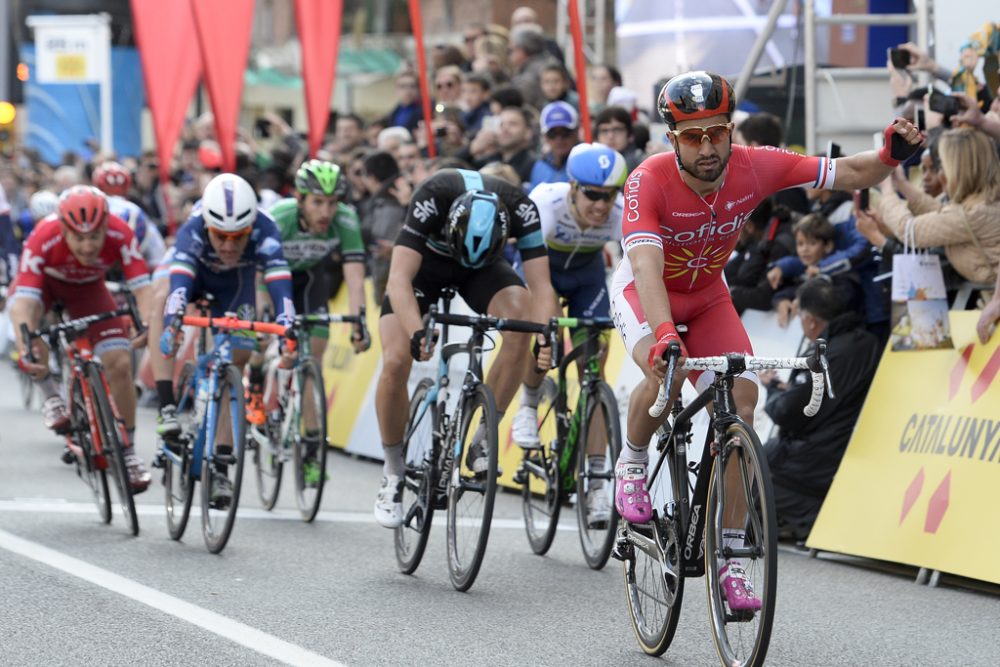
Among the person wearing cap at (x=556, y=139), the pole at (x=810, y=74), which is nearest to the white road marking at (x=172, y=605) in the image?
the person wearing cap at (x=556, y=139)

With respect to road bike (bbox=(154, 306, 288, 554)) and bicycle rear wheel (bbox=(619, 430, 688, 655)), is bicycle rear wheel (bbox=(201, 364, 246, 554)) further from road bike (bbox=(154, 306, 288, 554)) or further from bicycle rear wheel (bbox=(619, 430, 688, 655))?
bicycle rear wheel (bbox=(619, 430, 688, 655))

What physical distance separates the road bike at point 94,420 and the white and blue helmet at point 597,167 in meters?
2.98

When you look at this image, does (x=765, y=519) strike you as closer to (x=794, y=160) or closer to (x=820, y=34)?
(x=794, y=160)

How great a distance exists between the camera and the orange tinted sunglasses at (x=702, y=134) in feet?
20.9

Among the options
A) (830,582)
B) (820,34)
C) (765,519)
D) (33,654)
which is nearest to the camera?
(765,519)

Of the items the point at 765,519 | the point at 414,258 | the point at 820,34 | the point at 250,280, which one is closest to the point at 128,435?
the point at 250,280

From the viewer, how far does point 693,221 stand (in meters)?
6.59

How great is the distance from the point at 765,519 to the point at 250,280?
18.2 ft

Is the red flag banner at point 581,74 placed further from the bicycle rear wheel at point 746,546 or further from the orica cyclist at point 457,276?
the bicycle rear wheel at point 746,546

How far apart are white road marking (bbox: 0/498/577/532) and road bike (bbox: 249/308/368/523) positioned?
0.14 metres

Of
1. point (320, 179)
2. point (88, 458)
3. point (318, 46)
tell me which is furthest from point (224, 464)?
point (318, 46)

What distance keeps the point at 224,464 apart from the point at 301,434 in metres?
1.60

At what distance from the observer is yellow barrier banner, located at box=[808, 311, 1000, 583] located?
821 centimetres

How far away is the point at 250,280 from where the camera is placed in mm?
10484
